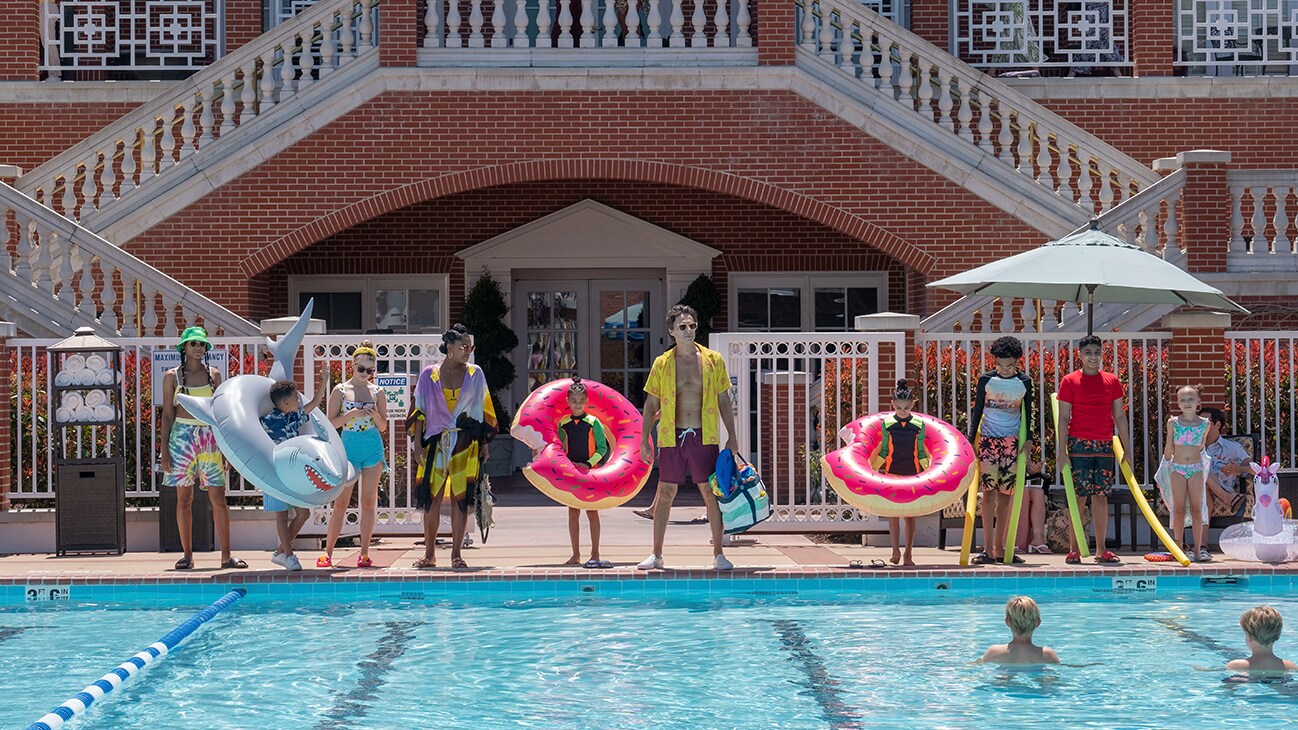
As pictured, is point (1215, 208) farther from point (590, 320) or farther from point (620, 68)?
point (590, 320)

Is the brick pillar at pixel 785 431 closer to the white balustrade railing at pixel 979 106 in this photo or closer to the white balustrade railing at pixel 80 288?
the white balustrade railing at pixel 979 106

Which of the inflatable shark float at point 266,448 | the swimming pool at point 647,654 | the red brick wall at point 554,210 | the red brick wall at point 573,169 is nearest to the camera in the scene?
the swimming pool at point 647,654

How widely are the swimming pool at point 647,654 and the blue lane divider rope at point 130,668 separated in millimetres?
63

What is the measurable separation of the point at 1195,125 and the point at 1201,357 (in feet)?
19.3

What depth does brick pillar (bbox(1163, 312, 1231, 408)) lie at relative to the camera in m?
13.3

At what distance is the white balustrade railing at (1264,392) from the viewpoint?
13.3 m

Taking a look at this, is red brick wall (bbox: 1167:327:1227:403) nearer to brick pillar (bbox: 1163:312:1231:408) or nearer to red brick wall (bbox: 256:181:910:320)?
brick pillar (bbox: 1163:312:1231:408)

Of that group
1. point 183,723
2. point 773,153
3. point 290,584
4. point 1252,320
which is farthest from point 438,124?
point 183,723

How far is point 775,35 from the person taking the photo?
54.7ft

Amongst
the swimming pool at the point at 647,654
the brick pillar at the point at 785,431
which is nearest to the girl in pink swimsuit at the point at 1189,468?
the swimming pool at the point at 647,654

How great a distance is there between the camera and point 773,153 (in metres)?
16.7

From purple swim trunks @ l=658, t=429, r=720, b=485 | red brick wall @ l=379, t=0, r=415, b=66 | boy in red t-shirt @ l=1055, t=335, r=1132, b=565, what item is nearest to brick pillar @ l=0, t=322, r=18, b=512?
red brick wall @ l=379, t=0, r=415, b=66

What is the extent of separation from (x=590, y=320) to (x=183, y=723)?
1237 cm

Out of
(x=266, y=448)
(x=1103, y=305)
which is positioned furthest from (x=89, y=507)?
(x=1103, y=305)
